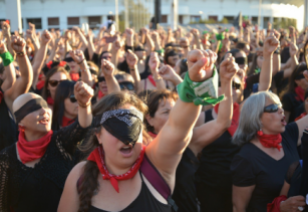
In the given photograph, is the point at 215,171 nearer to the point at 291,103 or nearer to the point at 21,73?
the point at 291,103

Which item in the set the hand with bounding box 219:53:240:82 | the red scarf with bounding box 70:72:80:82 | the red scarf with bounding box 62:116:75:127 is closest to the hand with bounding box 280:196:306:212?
the hand with bounding box 219:53:240:82

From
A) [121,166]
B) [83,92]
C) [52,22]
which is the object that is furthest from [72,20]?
[121,166]

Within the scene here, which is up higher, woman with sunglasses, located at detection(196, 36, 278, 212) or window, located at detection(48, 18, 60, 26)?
window, located at detection(48, 18, 60, 26)

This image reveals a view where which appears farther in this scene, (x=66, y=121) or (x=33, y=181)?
(x=66, y=121)

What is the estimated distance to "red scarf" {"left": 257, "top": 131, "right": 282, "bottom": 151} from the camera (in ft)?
9.59

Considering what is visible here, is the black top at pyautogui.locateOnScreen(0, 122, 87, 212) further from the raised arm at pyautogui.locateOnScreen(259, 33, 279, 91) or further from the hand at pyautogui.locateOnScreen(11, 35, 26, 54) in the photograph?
the raised arm at pyautogui.locateOnScreen(259, 33, 279, 91)

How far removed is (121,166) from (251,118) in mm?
1480

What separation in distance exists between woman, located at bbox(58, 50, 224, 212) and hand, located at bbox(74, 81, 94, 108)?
252 mm

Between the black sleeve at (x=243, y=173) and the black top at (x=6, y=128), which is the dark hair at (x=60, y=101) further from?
the black sleeve at (x=243, y=173)

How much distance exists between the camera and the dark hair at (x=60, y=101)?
A: 3.72m

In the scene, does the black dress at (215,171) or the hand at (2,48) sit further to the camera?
the hand at (2,48)

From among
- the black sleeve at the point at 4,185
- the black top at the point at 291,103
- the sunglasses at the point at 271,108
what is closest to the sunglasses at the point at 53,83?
the black sleeve at the point at 4,185

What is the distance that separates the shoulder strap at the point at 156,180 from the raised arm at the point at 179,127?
0.08 ft

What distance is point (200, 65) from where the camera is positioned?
1.34 m
